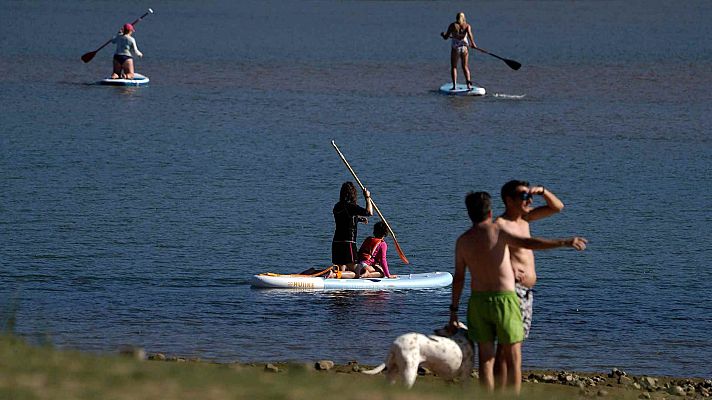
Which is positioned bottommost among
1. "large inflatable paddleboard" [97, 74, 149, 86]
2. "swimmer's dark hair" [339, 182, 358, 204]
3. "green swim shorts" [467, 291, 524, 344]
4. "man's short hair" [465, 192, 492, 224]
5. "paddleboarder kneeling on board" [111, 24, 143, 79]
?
"green swim shorts" [467, 291, 524, 344]

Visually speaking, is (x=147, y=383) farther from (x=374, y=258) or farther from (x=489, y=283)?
(x=374, y=258)

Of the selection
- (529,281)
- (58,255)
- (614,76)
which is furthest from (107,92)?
(529,281)

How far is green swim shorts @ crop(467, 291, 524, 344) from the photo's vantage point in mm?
10062

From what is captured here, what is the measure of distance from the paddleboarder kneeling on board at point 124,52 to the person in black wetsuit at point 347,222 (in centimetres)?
→ 1669

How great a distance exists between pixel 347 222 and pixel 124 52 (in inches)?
772

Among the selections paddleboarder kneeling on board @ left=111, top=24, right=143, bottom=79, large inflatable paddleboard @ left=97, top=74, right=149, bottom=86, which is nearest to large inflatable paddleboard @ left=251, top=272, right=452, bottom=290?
paddleboarder kneeling on board @ left=111, top=24, right=143, bottom=79

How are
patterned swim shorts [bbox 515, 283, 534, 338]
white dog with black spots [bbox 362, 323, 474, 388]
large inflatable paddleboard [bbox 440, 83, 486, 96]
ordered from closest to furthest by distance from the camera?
white dog with black spots [bbox 362, 323, 474, 388]
patterned swim shorts [bbox 515, 283, 534, 338]
large inflatable paddleboard [bbox 440, 83, 486, 96]

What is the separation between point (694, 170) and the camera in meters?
26.0

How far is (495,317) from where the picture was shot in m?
10.1

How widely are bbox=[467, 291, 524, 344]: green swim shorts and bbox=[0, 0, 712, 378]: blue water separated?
10.7ft

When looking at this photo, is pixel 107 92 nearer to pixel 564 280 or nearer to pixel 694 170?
pixel 694 170

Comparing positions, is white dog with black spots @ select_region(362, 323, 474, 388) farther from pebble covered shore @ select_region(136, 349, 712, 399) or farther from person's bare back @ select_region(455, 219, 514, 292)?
pebble covered shore @ select_region(136, 349, 712, 399)

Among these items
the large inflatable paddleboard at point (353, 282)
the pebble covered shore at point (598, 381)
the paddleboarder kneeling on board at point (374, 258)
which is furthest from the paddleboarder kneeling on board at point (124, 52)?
the pebble covered shore at point (598, 381)

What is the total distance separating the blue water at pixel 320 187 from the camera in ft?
49.6
